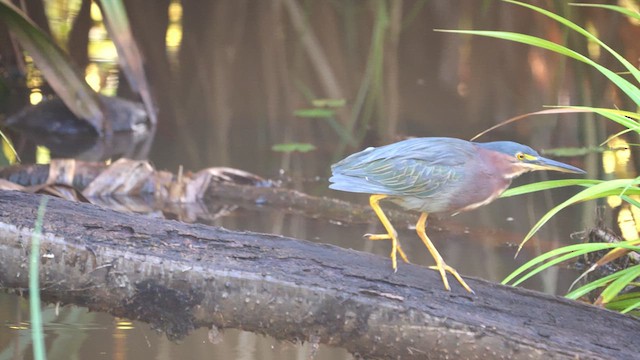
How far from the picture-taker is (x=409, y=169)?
250cm

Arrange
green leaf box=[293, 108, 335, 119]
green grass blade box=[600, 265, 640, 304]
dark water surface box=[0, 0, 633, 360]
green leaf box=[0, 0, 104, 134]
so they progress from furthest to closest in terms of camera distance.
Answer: green leaf box=[293, 108, 335, 119] → green leaf box=[0, 0, 104, 134] → dark water surface box=[0, 0, 633, 360] → green grass blade box=[600, 265, 640, 304]

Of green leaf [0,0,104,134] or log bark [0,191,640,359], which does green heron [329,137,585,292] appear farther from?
green leaf [0,0,104,134]

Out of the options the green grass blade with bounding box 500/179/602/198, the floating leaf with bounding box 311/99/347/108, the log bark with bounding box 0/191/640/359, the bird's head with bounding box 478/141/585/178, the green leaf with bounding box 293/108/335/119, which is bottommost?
the log bark with bounding box 0/191/640/359

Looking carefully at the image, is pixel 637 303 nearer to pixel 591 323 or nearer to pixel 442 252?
pixel 591 323

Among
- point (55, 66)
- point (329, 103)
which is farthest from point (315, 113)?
point (55, 66)

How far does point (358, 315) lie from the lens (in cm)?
225

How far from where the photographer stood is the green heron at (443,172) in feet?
8.14

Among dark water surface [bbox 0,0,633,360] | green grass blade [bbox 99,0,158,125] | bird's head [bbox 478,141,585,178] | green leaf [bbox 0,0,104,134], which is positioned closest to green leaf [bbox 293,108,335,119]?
dark water surface [bbox 0,0,633,360]

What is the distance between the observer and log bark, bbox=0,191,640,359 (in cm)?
224

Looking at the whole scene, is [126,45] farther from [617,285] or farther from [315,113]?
[617,285]

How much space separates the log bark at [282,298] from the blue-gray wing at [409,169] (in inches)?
10.3

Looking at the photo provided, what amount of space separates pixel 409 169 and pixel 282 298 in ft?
1.59

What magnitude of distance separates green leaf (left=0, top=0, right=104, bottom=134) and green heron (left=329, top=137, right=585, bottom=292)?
214 cm

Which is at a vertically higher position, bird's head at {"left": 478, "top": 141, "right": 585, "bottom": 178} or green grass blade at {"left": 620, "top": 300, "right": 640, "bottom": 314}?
bird's head at {"left": 478, "top": 141, "right": 585, "bottom": 178}
